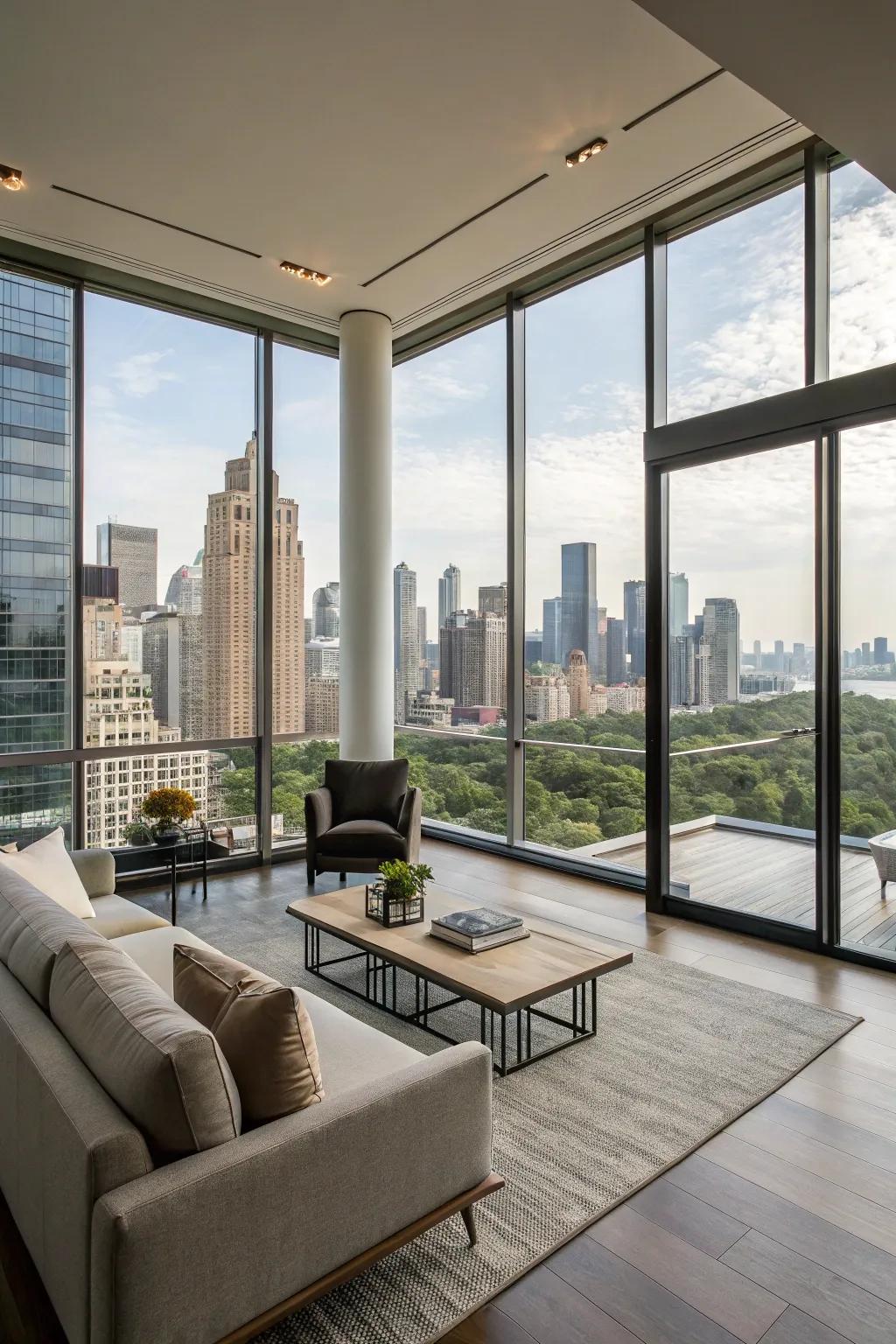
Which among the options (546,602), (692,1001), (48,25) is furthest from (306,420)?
(692,1001)

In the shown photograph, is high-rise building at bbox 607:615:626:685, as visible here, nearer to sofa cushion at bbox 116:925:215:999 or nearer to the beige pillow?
sofa cushion at bbox 116:925:215:999

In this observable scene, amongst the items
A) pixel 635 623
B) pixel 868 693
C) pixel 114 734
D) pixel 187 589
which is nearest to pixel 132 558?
pixel 187 589

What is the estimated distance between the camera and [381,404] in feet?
18.3

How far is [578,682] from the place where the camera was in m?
5.02

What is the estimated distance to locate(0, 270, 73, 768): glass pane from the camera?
4414 mm

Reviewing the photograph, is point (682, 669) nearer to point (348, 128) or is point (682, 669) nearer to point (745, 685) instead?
point (745, 685)

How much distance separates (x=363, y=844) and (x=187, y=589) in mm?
2006

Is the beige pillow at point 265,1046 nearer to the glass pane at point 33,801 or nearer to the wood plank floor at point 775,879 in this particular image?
the wood plank floor at point 775,879

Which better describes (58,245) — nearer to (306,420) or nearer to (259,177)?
(259,177)

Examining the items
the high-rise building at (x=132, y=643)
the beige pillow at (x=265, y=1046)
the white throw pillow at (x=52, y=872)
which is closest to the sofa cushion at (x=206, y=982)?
the beige pillow at (x=265, y=1046)

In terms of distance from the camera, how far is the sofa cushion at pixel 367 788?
4.90 m

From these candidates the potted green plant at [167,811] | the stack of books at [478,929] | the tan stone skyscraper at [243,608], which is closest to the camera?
the stack of books at [478,929]

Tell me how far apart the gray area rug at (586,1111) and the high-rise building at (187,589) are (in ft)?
7.47

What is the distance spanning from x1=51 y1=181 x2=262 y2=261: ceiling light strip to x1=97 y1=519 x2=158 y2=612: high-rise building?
5.43 ft
